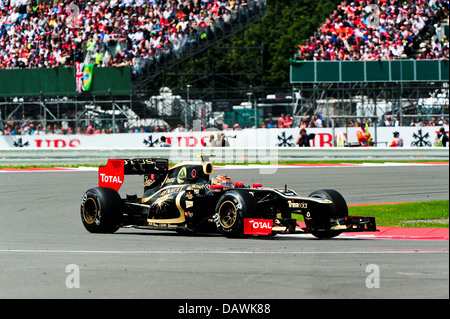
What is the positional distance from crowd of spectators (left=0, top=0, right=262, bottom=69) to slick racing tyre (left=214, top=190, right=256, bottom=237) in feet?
84.5

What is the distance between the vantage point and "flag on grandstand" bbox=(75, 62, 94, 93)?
35.1 m

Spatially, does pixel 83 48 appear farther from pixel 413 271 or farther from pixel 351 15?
pixel 413 271

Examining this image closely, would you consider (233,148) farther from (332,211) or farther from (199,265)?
(199,265)

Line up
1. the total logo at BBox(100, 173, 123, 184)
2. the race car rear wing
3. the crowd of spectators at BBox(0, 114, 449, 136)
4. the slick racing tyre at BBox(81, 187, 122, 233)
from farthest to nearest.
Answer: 1. the crowd of spectators at BBox(0, 114, 449, 136)
2. the total logo at BBox(100, 173, 123, 184)
3. the race car rear wing
4. the slick racing tyre at BBox(81, 187, 122, 233)

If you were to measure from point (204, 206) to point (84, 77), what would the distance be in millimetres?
24429

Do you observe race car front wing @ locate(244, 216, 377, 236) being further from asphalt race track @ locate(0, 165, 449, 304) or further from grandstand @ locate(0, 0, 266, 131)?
grandstand @ locate(0, 0, 266, 131)

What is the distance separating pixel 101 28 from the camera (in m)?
37.8

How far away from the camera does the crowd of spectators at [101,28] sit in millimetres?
36844

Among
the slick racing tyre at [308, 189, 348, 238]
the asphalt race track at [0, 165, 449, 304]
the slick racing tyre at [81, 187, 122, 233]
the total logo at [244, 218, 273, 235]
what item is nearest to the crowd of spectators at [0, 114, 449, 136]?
the asphalt race track at [0, 165, 449, 304]

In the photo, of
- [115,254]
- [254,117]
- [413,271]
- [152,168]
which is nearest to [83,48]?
[254,117]

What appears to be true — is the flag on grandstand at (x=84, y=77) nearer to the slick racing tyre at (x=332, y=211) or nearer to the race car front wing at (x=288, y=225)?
the slick racing tyre at (x=332, y=211)

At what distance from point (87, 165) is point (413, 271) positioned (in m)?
20.3

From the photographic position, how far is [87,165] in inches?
1064

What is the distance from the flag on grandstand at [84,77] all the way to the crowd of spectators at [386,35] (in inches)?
341
